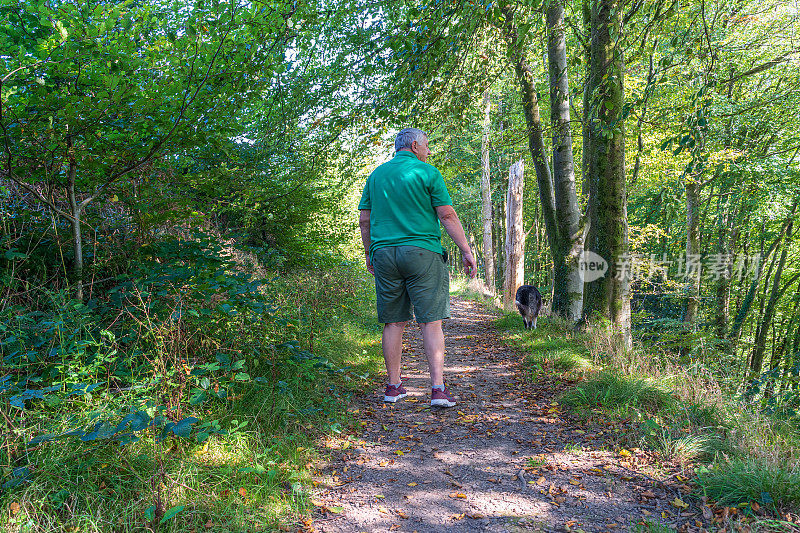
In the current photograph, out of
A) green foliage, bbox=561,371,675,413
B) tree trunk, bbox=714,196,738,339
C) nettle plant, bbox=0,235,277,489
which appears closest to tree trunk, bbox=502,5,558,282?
green foliage, bbox=561,371,675,413

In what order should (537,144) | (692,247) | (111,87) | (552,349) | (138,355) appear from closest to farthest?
1. (111,87)
2. (138,355)
3. (552,349)
4. (537,144)
5. (692,247)

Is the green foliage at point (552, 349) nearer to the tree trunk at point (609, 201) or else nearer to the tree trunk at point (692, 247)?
the tree trunk at point (609, 201)

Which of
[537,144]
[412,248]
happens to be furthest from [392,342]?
[537,144]

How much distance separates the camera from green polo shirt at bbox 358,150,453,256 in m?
3.92

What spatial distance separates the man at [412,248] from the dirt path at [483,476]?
516 mm

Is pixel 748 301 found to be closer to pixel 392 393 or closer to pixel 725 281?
pixel 725 281

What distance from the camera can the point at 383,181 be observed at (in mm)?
4004

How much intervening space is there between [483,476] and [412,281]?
1.64 metres

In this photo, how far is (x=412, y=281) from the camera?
3.95m

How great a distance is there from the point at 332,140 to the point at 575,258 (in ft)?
15.5

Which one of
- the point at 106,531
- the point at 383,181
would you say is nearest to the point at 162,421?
the point at 106,531

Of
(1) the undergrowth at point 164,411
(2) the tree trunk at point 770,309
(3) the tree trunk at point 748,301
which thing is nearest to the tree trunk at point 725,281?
(3) the tree trunk at point 748,301

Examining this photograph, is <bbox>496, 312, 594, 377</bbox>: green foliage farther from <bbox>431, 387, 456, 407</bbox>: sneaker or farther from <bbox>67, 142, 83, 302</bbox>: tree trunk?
<bbox>67, 142, 83, 302</bbox>: tree trunk

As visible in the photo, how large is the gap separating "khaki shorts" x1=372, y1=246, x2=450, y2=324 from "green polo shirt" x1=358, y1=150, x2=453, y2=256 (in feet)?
0.27
